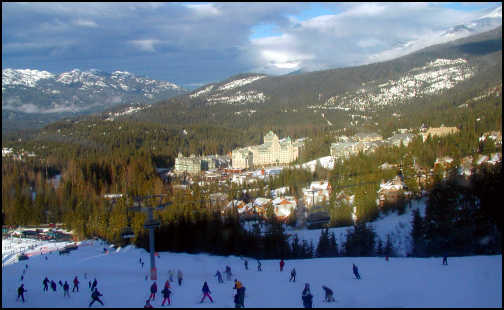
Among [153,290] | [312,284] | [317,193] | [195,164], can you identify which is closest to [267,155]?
[195,164]

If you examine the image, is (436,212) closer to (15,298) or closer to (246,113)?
(15,298)

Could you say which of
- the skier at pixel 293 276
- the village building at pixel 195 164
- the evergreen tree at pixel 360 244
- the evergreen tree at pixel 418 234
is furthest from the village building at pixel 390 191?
the village building at pixel 195 164

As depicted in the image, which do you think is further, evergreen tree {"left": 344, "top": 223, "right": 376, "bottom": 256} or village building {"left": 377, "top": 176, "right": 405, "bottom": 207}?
village building {"left": 377, "top": 176, "right": 405, "bottom": 207}

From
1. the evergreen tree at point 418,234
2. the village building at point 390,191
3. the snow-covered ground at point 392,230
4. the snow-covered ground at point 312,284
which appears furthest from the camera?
the village building at point 390,191

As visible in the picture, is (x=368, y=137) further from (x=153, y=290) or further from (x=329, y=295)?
(x=153, y=290)

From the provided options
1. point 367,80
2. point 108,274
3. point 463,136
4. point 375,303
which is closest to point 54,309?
point 108,274

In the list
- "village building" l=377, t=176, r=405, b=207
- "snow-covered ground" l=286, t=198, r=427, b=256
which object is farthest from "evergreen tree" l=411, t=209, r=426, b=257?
"village building" l=377, t=176, r=405, b=207

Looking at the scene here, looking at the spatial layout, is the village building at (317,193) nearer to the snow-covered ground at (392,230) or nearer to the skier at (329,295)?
the snow-covered ground at (392,230)

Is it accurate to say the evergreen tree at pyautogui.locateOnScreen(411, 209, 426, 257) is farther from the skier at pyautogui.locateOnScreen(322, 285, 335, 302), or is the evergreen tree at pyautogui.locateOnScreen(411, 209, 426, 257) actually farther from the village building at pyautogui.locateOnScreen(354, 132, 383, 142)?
the village building at pyautogui.locateOnScreen(354, 132, 383, 142)
